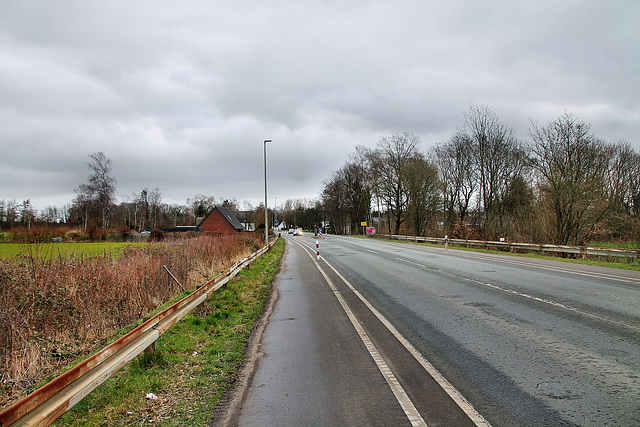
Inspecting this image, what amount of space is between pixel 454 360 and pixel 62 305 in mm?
7121

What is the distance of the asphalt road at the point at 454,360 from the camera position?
3662 millimetres

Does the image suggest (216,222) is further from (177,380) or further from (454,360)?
(454,360)

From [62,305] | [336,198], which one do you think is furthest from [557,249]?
[336,198]

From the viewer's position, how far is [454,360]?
503 cm

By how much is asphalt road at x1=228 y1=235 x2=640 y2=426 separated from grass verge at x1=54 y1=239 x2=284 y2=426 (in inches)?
18.8

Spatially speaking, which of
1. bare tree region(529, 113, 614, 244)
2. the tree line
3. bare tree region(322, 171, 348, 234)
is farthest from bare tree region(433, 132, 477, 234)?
bare tree region(322, 171, 348, 234)

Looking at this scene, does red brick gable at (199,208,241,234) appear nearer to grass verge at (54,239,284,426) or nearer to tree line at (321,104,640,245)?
tree line at (321,104,640,245)

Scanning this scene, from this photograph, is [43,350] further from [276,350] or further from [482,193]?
[482,193]

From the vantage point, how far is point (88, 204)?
57938 mm

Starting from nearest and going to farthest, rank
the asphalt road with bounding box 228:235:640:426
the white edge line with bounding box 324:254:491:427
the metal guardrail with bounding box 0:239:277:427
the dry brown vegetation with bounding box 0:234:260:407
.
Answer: the metal guardrail with bounding box 0:239:277:427
the white edge line with bounding box 324:254:491:427
the asphalt road with bounding box 228:235:640:426
the dry brown vegetation with bounding box 0:234:260:407

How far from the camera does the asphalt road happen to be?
12.0 ft

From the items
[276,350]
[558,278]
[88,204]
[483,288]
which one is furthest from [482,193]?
[88,204]

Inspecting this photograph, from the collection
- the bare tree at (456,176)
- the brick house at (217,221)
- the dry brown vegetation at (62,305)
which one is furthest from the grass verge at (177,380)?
the brick house at (217,221)

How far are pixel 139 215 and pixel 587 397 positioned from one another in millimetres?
115275
